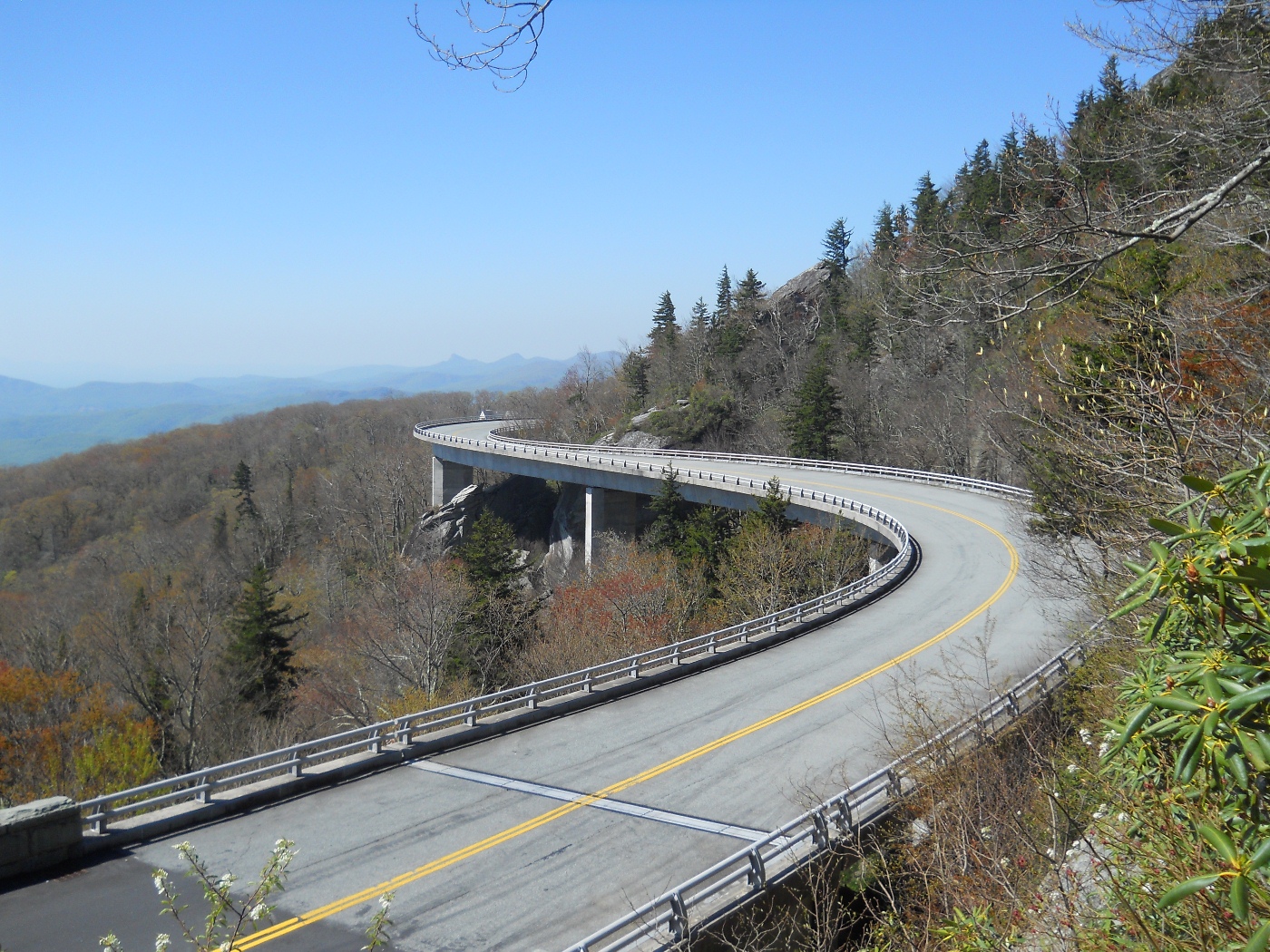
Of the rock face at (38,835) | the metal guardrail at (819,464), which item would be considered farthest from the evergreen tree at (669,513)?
the rock face at (38,835)

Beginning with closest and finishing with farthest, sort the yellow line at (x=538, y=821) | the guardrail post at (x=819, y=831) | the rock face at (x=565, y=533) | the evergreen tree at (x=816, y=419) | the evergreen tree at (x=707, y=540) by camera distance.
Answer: the yellow line at (x=538, y=821), the guardrail post at (x=819, y=831), the evergreen tree at (x=707, y=540), the evergreen tree at (x=816, y=419), the rock face at (x=565, y=533)

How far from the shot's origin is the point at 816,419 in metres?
59.7

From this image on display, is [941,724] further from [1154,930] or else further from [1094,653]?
[1154,930]

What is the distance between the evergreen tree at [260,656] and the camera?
40906mm

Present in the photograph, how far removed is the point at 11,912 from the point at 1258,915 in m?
11.1

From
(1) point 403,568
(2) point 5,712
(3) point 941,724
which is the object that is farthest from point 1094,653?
(2) point 5,712

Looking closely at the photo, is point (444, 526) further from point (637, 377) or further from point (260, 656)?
point (260, 656)

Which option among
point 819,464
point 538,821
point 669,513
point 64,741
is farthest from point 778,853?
point 819,464

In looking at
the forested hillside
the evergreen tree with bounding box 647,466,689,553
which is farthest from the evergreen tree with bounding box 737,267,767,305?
the evergreen tree with bounding box 647,466,689,553

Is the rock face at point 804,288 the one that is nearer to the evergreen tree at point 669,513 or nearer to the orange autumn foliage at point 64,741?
the evergreen tree at point 669,513

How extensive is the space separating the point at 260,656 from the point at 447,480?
38.6 m

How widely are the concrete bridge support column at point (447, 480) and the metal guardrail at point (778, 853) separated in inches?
2660

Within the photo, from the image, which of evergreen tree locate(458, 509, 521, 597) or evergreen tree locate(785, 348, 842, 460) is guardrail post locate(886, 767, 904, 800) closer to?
evergreen tree locate(458, 509, 521, 597)

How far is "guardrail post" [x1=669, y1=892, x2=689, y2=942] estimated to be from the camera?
8.80 m
